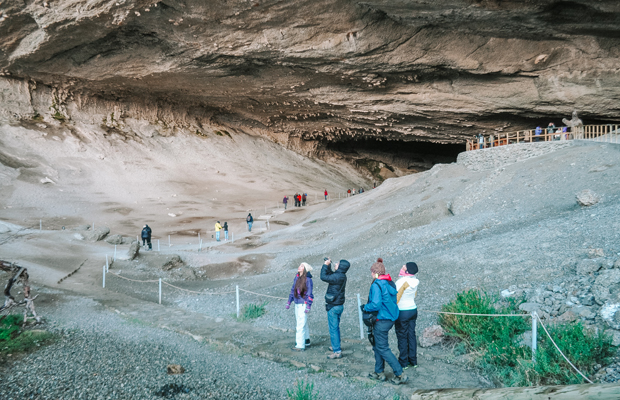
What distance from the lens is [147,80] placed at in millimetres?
33938

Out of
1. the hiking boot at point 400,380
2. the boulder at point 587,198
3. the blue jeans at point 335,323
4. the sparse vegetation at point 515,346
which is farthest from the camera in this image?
the boulder at point 587,198

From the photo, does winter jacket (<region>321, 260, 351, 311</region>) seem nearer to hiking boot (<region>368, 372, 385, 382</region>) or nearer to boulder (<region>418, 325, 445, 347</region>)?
hiking boot (<region>368, 372, 385, 382</region>)

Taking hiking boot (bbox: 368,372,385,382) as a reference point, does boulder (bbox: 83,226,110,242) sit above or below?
above

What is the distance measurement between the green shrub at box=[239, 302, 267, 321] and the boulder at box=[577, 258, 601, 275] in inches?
276

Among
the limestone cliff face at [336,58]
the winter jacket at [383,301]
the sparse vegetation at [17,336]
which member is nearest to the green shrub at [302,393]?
the winter jacket at [383,301]

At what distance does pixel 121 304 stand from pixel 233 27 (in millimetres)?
18249

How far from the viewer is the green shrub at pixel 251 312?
10748mm

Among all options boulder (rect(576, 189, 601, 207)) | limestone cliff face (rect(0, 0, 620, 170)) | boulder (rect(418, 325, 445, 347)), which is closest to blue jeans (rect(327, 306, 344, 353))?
boulder (rect(418, 325, 445, 347))

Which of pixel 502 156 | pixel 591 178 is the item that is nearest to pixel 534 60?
pixel 502 156

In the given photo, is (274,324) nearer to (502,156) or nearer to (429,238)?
(429,238)

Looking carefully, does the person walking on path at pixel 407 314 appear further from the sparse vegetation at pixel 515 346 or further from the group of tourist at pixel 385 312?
the sparse vegetation at pixel 515 346

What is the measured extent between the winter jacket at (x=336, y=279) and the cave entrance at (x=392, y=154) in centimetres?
4540

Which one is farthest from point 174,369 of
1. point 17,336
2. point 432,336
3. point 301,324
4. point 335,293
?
point 432,336

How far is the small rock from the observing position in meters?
6.71
